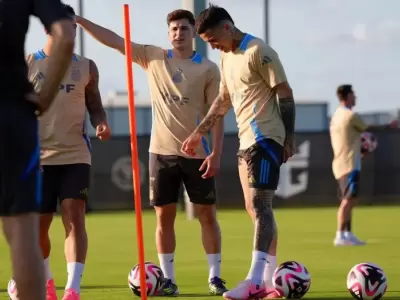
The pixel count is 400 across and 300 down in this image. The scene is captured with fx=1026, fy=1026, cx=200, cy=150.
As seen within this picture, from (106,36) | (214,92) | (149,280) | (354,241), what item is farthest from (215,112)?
(354,241)

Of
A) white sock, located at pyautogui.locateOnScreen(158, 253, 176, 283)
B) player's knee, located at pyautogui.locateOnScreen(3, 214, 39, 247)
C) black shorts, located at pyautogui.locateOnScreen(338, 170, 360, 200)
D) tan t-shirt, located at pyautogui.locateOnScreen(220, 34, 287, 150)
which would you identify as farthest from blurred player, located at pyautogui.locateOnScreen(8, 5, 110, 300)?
black shorts, located at pyautogui.locateOnScreen(338, 170, 360, 200)

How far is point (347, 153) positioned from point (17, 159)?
984 cm

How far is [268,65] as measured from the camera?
309 inches

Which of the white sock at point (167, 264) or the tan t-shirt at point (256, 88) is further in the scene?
the white sock at point (167, 264)

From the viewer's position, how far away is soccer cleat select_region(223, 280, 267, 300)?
25.2ft

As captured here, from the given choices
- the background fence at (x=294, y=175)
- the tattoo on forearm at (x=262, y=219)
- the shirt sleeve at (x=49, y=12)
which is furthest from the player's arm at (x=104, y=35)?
the background fence at (x=294, y=175)

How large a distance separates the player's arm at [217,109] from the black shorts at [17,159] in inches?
142

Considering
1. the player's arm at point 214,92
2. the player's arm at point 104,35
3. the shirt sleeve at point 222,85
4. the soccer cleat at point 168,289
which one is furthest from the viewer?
the player's arm at point 214,92

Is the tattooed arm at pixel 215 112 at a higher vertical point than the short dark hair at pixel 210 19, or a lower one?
lower

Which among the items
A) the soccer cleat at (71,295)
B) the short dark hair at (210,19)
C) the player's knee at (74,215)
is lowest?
the soccer cleat at (71,295)

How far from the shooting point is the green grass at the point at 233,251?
9320mm

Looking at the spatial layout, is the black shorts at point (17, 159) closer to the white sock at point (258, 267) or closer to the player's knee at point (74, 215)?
the player's knee at point (74, 215)

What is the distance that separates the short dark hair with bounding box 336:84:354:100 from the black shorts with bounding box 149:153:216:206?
5.70 metres

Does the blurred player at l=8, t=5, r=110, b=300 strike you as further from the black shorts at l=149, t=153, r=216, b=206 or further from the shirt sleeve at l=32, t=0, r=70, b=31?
the shirt sleeve at l=32, t=0, r=70, b=31
